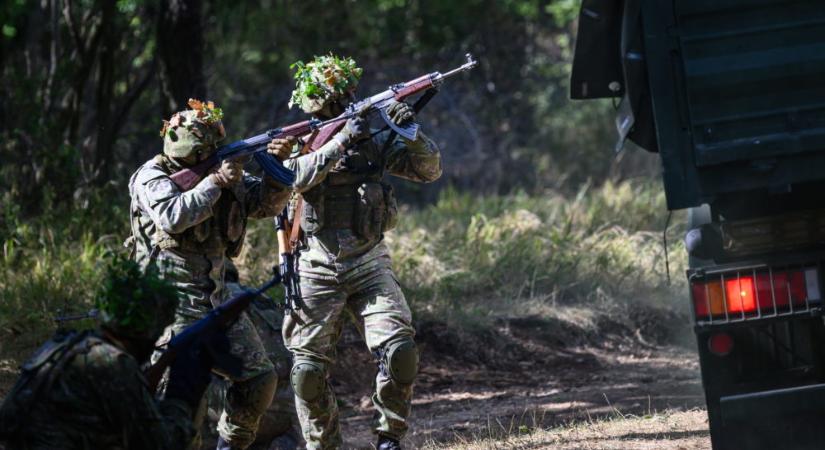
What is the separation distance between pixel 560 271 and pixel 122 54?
637 cm

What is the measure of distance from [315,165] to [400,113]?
1.67 feet

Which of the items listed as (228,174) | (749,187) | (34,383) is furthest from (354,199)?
(34,383)

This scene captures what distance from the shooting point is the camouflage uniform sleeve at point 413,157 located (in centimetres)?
629

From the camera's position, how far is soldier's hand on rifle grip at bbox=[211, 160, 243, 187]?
5.74m

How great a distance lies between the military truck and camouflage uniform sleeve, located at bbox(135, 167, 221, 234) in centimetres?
200

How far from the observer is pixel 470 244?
1130 cm

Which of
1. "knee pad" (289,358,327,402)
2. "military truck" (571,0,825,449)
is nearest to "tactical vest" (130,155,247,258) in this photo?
"knee pad" (289,358,327,402)

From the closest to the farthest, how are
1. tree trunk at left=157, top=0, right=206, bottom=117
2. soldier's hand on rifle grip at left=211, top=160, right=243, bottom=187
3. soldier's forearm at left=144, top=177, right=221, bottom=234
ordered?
soldier's forearm at left=144, top=177, right=221, bottom=234, soldier's hand on rifle grip at left=211, top=160, right=243, bottom=187, tree trunk at left=157, top=0, right=206, bottom=117

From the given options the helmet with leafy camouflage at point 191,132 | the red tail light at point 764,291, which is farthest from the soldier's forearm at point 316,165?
the red tail light at point 764,291

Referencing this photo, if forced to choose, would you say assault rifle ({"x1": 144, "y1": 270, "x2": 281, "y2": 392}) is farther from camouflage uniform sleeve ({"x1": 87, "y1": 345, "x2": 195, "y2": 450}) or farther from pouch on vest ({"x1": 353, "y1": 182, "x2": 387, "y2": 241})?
pouch on vest ({"x1": 353, "y1": 182, "x2": 387, "y2": 241})

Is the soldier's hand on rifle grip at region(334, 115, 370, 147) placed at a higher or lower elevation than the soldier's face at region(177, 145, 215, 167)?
higher

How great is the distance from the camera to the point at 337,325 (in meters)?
6.26

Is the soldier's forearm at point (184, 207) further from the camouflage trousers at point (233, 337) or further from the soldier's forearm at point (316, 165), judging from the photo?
the soldier's forearm at point (316, 165)

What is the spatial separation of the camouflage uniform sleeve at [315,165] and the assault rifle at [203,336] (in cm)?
128
